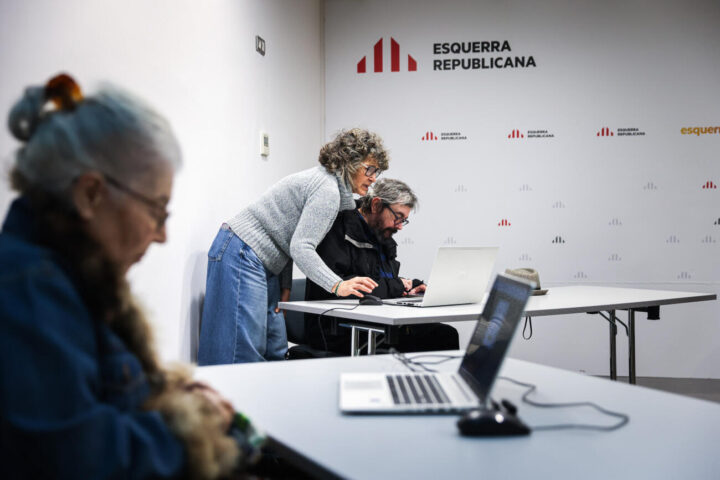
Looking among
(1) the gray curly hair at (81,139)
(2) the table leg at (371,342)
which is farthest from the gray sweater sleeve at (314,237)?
(1) the gray curly hair at (81,139)

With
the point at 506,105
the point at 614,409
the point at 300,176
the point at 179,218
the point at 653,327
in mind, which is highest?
the point at 506,105

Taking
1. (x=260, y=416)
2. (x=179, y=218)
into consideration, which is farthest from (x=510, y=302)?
(x=179, y=218)

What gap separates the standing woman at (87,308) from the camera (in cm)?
70

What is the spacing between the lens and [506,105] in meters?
4.77

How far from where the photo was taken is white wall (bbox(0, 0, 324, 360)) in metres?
1.68

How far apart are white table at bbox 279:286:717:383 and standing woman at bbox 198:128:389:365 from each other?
153mm

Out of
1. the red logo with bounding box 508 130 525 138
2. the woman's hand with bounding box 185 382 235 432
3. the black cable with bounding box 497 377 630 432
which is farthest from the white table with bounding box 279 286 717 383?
the red logo with bounding box 508 130 525 138

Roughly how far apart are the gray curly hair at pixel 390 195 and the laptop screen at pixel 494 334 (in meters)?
1.62

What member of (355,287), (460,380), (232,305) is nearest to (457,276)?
(355,287)

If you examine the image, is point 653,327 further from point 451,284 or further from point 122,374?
point 122,374

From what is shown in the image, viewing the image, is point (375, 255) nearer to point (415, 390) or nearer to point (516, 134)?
point (415, 390)

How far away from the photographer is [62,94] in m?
0.85

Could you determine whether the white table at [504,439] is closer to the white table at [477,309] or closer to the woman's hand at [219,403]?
the woman's hand at [219,403]

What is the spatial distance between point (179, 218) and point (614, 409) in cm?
191
